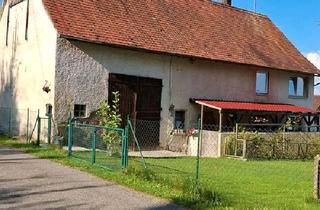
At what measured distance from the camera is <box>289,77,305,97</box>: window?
31172 mm

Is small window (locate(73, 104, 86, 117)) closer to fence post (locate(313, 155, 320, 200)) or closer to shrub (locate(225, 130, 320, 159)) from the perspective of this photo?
shrub (locate(225, 130, 320, 159))

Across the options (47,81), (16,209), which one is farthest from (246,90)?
(16,209)

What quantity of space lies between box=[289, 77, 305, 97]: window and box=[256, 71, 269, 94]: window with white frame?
2.58 meters

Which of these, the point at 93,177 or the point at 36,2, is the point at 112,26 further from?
the point at 93,177

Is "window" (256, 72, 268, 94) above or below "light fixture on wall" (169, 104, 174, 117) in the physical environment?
above

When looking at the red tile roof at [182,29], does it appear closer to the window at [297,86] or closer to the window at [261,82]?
the window at [261,82]

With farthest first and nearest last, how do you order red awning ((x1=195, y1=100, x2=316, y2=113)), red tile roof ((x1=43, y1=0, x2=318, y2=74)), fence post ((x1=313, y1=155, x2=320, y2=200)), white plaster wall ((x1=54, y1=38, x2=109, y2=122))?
red awning ((x1=195, y1=100, x2=316, y2=113)) < red tile roof ((x1=43, y1=0, x2=318, y2=74)) < white plaster wall ((x1=54, y1=38, x2=109, y2=122)) < fence post ((x1=313, y1=155, x2=320, y2=200))

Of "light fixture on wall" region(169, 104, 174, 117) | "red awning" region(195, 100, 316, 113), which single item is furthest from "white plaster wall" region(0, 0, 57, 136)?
"red awning" region(195, 100, 316, 113)

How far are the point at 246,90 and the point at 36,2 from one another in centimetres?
1203

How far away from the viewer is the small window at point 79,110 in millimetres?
21098

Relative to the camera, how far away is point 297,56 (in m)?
32.4

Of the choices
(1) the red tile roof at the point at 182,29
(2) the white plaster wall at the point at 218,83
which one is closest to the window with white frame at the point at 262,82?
(2) the white plaster wall at the point at 218,83

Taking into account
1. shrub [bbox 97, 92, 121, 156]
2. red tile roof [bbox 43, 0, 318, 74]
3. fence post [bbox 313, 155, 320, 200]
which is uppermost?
red tile roof [bbox 43, 0, 318, 74]

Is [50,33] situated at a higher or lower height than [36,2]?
lower
